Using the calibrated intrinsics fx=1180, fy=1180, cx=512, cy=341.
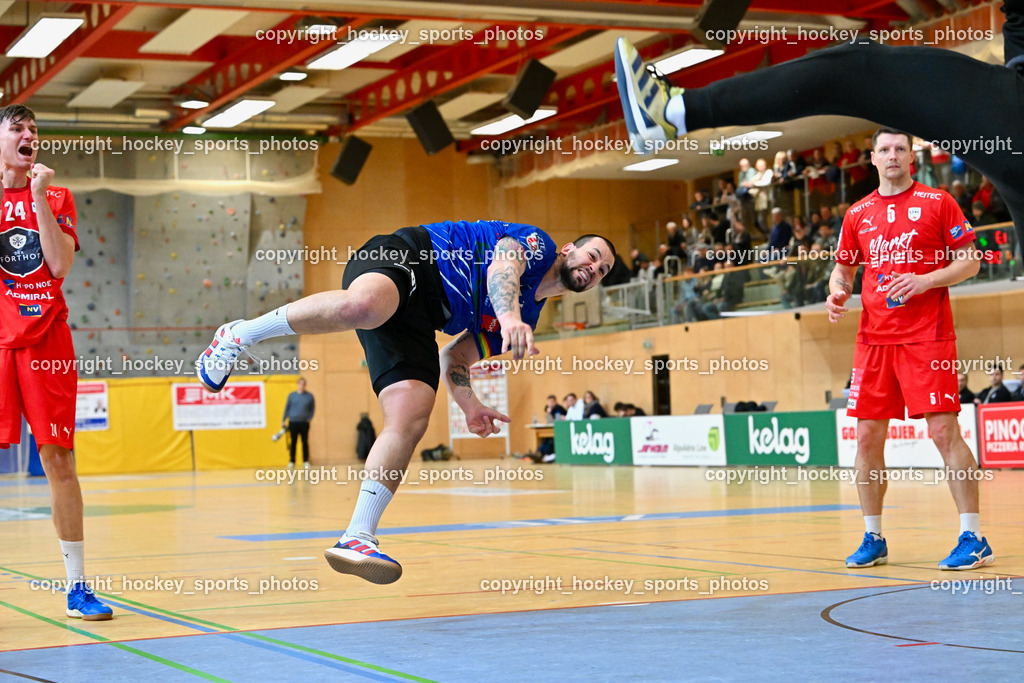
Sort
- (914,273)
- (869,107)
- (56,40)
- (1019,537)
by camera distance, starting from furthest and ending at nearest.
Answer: (56,40) < (1019,537) < (914,273) < (869,107)

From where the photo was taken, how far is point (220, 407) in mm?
30031

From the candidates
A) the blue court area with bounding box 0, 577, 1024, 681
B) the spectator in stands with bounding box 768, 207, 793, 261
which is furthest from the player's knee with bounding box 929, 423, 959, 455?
the spectator in stands with bounding box 768, 207, 793, 261

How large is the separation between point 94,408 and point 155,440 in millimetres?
1682

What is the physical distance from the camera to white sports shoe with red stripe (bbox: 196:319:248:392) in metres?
4.76

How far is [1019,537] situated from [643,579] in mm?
2958

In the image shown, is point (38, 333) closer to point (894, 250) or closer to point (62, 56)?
point (894, 250)

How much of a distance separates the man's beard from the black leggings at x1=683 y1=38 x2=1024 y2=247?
5.34 ft

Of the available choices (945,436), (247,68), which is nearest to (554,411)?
(247,68)

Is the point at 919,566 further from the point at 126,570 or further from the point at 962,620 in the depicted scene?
the point at 126,570

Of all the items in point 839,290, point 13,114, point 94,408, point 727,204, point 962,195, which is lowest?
point 94,408

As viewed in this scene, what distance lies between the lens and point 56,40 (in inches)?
826

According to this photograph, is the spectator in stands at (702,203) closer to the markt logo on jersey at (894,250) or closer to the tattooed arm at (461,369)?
the markt logo on jersey at (894,250)

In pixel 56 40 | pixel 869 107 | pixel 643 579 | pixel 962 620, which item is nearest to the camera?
pixel 869 107

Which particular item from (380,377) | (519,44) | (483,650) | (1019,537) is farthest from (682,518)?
(519,44)
